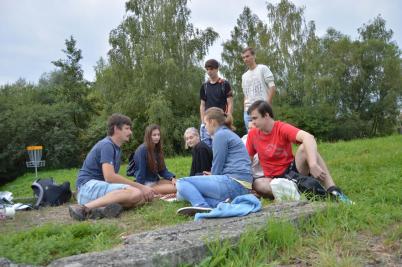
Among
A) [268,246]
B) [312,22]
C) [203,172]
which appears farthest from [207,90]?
[312,22]

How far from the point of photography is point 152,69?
83.2 feet

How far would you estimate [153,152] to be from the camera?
21.7 feet

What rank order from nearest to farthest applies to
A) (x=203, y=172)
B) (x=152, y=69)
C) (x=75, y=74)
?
(x=203, y=172) → (x=152, y=69) → (x=75, y=74)

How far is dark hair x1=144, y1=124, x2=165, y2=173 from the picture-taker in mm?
6527

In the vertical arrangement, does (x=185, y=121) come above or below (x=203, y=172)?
above

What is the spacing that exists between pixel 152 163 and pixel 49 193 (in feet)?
5.24

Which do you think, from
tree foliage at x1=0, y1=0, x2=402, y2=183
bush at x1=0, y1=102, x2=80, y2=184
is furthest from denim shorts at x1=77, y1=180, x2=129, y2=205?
bush at x1=0, y1=102, x2=80, y2=184

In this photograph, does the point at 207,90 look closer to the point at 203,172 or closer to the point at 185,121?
the point at 203,172

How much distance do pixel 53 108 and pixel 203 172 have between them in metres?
27.3

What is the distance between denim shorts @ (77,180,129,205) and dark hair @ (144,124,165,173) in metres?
1.27

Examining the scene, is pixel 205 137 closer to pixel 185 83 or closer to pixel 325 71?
pixel 185 83

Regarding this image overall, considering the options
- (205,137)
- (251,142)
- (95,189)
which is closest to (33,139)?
(205,137)

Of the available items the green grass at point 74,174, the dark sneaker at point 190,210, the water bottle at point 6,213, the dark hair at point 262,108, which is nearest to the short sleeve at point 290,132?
the dark hair at point 262,108

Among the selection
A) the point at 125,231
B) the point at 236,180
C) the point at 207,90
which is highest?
the point at 207,90
